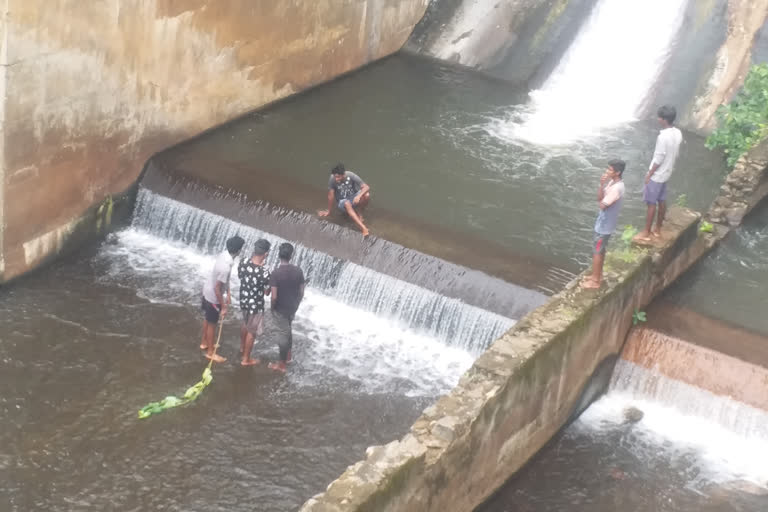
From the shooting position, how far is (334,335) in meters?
11.1

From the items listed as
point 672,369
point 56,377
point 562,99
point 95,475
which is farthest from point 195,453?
point 562,99

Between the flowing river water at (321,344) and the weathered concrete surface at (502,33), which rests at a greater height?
the weathered concrete surface at (502,33)

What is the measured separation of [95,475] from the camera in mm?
8695

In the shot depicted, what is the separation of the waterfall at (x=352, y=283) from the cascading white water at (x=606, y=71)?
5066 millimetres

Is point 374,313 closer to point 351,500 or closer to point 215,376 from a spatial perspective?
point 215,376

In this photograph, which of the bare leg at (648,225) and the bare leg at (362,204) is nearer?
the bare leg at (648,225)

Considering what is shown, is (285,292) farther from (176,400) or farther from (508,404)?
(508,404)

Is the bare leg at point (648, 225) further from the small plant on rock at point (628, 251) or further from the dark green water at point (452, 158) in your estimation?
the dark green water at point (452, 158)

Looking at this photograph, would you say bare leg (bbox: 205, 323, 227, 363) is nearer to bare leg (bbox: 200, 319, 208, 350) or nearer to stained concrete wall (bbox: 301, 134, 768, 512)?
bare leg (bbox: 200, 319, 208, 350)

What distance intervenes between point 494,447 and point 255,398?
8.92 ft

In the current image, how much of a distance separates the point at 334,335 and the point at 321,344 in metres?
0.26

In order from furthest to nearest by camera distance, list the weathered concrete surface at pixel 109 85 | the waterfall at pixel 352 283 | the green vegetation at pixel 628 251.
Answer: the waterfall at pixel 352 283 < the weathered concrete surface at pixel 109 85 < the green vegetation at pixel 628 251

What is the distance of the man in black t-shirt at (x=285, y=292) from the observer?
9.58 m

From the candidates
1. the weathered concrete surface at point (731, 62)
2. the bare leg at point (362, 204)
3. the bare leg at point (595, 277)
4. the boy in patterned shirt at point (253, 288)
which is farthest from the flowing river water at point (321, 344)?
the bare leg at point (595, 277)
